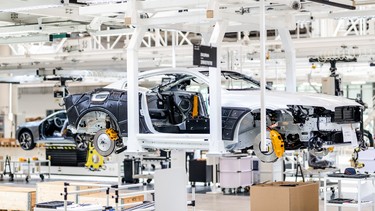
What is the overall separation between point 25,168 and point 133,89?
15266 mm

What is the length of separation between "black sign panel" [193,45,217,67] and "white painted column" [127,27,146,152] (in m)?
1.20

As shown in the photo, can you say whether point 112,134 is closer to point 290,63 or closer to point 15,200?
point 290,63

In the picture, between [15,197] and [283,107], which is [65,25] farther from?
[283,107]

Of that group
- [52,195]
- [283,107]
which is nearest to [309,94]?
[283,107]

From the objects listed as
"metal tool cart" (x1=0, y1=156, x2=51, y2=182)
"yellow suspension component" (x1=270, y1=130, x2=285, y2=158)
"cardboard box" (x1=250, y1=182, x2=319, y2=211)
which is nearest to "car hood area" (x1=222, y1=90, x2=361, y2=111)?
"yellow suspension component" (x1=270, y1=130, x2=285, y2=158)

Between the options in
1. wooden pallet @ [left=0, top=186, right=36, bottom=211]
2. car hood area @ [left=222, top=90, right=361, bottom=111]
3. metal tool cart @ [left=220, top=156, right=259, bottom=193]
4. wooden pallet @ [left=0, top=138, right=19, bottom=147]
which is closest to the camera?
car hood area @ [left=222, top=90, right=361, bottom=111]

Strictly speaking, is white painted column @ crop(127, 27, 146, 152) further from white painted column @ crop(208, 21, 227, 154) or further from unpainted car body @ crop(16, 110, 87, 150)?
unpainted car body @ crop(16, 110, 87, 150)

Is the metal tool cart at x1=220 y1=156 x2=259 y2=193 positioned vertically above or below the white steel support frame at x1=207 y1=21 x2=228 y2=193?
below

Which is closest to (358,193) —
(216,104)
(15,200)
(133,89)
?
(216,104)

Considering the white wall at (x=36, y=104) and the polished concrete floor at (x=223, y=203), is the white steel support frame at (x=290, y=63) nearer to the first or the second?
the polished concrete floor at (x=223, y=203)

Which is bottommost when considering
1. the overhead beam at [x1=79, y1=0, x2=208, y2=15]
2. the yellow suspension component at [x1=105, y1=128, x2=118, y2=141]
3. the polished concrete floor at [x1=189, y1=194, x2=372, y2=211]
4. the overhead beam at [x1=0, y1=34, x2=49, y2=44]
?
the polished concrete floor at [x1=189, y1=194, x2=372, y2=211]

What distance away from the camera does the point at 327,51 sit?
1579cm

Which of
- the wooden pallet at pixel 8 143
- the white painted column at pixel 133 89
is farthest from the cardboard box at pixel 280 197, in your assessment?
the wooden pallet at pixel 8 143

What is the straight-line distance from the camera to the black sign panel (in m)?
8.47
